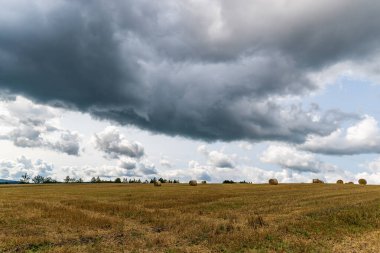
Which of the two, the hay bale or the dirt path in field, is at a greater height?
the hay bale

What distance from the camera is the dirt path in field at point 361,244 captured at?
15578mm

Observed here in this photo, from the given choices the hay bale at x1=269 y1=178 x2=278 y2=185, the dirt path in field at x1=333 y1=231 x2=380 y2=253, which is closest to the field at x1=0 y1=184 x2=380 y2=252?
the dirt path in field at x1=333 y1=231 x2=380 y2=253

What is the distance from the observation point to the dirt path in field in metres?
15.6

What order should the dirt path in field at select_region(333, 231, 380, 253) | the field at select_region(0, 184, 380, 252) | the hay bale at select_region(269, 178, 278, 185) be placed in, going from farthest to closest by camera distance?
1. the hay bale at select_region(269, 178, 278, 185)
2. the field at select_region(0, 184, 380, 252)
3. the dirt path in field at select_region(333, 231, 380, 253)

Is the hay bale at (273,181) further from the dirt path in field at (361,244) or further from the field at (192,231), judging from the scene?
the dirt path in field at (361,244)

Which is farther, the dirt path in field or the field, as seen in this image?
the field

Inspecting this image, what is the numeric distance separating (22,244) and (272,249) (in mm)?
10940

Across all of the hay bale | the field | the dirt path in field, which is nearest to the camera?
the dirt path in field

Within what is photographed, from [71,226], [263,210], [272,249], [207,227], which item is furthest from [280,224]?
[71,226]

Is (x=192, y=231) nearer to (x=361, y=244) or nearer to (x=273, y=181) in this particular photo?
(x=361, y=244)

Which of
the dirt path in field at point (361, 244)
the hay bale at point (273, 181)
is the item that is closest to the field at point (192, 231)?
the dirt path in field at point (361, 244)

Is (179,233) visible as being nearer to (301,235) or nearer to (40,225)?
(301,235)

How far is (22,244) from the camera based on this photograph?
56.7 ft

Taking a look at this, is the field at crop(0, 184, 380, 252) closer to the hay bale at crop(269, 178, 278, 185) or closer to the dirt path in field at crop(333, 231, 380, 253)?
the dirt path in field at crop(333, 231, 380, 253)
